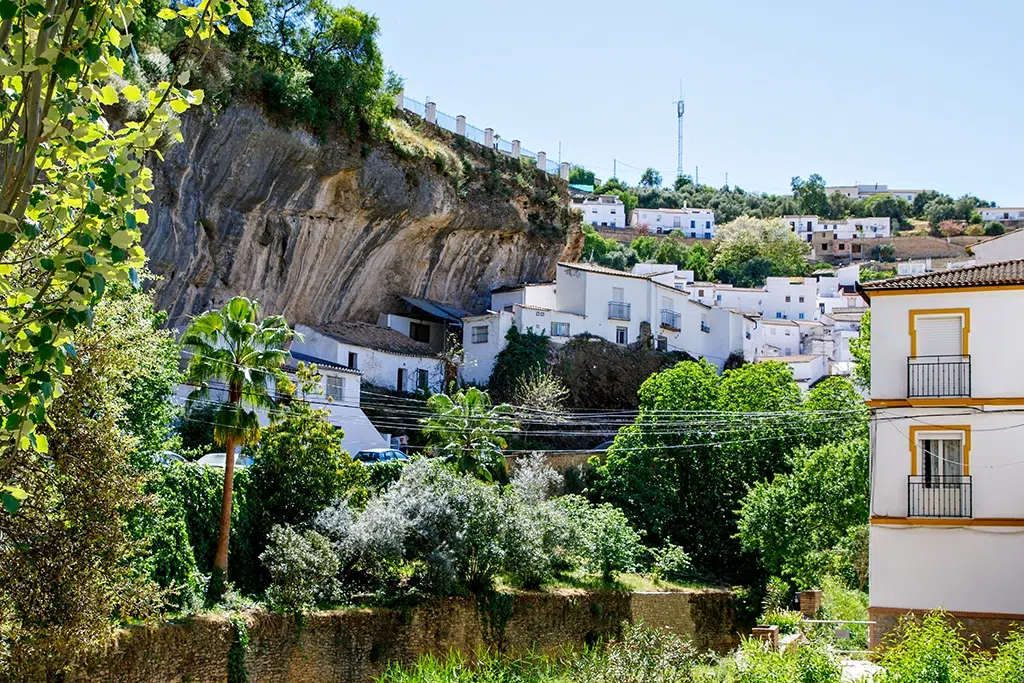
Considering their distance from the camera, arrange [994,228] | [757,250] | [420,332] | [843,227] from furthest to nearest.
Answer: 1. [994,228]
2. [843,227]
3. [757,250]
4. [420,332]

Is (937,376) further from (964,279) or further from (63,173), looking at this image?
(63,173)

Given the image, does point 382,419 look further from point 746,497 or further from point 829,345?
point 829,345

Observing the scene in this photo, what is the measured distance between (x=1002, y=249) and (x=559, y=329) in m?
27.2

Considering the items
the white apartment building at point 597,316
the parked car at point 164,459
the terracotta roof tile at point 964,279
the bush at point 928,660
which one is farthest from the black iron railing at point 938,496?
the white apartment building at point 597,316

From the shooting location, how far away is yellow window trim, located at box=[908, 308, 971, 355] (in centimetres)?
2642

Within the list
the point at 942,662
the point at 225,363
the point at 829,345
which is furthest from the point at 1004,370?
the point at 829,345

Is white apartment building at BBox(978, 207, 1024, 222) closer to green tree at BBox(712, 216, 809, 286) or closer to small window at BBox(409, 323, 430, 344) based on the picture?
green tree at BBox(712, 216, 809, 286)

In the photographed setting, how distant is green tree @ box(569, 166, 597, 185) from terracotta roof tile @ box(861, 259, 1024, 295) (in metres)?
123

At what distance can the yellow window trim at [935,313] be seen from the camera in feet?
86.7

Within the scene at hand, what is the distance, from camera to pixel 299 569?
3155 centimetres

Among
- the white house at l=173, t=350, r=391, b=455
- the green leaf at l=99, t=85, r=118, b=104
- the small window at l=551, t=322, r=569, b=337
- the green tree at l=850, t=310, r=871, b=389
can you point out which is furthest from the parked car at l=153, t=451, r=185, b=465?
the small window at l=551, t=322, r=569, b=337

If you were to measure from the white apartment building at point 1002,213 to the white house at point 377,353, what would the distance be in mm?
115200

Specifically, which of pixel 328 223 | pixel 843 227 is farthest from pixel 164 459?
pixel 843 227

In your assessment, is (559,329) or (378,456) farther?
(559,329)
